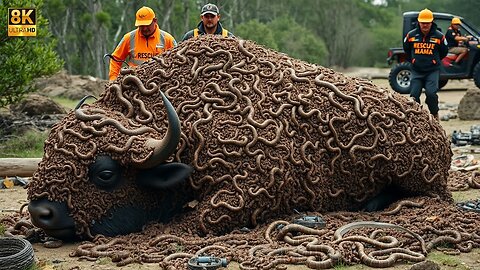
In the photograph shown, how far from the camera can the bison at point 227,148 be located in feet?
21.8

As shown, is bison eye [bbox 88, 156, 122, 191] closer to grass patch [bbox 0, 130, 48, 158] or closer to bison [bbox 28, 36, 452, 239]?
bison [bbox 28, 36, 452, 239]

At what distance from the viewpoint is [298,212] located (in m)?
7.31

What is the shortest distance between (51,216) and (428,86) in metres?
7.79

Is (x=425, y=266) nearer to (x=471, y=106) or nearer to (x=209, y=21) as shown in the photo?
(x=209, y=21)

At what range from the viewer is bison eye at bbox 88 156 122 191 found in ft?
21.8

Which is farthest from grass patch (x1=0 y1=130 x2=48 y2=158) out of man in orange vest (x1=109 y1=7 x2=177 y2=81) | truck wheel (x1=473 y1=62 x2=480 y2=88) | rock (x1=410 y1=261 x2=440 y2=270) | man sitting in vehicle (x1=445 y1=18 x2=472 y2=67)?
man sitting in vehicle (x1=445 y1=18 x2=472 y2=67)

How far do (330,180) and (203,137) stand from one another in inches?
56.6

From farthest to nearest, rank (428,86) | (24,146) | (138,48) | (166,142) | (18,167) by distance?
(24,146)
(428,86)
(18,167)
(138,48)
(166,142)

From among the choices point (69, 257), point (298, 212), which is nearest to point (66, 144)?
point (69, 257)

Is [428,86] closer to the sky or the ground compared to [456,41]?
closer to the sky

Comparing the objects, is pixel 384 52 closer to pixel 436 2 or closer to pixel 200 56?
pixel 436 2

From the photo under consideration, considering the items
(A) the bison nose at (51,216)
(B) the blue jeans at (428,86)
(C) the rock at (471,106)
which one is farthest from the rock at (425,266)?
(C) the rock at (471,106)

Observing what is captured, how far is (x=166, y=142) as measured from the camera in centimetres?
646

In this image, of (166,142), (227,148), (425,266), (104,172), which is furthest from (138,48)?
(425,266)
